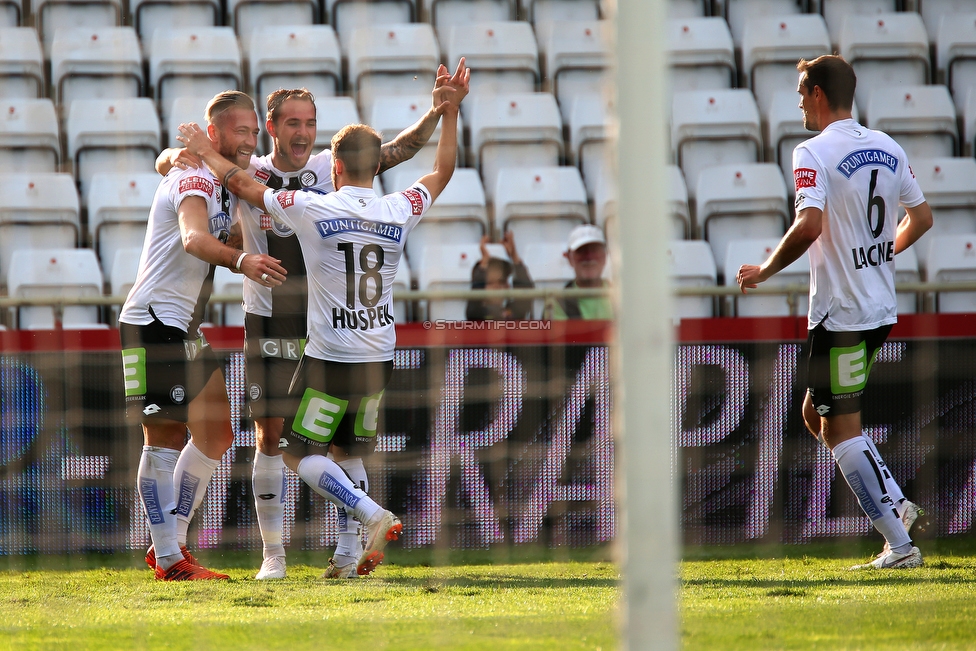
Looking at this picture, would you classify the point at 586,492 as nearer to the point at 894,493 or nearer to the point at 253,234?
the point at 894,493

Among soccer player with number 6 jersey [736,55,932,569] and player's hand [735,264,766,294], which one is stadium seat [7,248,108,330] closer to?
player's hand [735,264,766,294]

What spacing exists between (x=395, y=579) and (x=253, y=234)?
1.34m

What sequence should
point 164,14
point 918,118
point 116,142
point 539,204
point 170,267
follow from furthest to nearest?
1. point 164,14
2. point 918,118
3. point 116,142
4. point 539,204
5. point 170,267

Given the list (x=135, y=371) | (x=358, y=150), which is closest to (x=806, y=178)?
(x=358, y=150)

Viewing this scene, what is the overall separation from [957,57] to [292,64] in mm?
4155

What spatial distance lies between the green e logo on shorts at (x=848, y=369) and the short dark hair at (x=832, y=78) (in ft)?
2.60

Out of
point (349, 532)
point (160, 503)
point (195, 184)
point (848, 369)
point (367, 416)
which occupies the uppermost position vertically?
point (195, 184)

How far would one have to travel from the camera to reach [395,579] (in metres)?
3.33

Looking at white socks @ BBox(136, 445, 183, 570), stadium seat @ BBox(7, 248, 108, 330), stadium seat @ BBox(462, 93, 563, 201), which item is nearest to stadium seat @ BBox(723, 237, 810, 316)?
stadium seat @ BBox(462, 93, 563, 201)

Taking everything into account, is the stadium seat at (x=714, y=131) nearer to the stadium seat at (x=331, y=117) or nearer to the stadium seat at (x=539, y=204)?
the stadium seat at (x=539, y=204)

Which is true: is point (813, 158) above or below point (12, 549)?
above

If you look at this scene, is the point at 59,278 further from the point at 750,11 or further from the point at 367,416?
the point at 750,11

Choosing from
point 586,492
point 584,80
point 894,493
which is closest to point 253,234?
point 586,492

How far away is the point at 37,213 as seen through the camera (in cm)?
573
